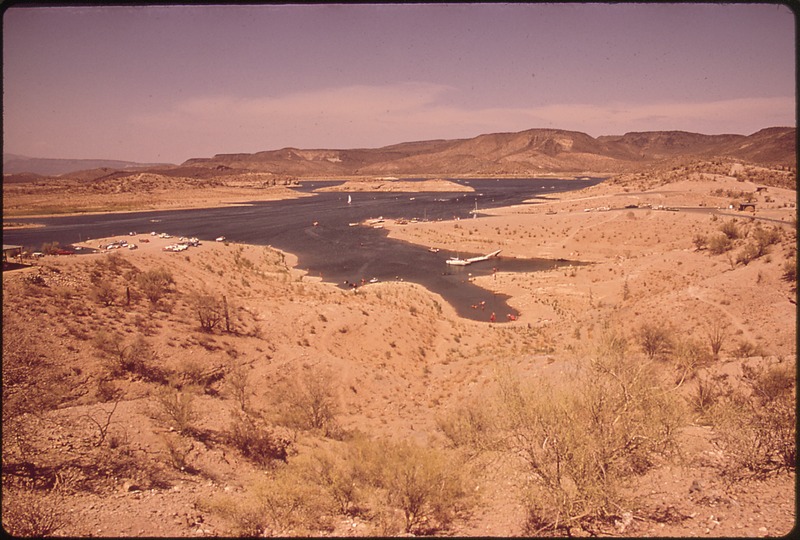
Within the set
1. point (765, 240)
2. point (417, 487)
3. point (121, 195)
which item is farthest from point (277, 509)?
point (121, 195)

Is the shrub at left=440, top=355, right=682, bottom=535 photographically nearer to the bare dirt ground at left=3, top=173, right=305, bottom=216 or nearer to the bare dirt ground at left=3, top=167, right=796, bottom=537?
the bare dirt ground at left=3, top=167, right=796, bottom=537

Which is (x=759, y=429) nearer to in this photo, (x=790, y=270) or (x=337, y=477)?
(x=337, y=477)

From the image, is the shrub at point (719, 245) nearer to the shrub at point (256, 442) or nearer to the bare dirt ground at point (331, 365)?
the bare dirt ground at point (331, 365)

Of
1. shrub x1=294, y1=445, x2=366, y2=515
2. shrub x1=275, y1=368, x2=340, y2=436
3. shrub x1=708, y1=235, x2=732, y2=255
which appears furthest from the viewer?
shrub x1=708, y1=235, x2=732, y2=255

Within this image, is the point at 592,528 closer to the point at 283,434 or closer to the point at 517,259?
the point at 283,434

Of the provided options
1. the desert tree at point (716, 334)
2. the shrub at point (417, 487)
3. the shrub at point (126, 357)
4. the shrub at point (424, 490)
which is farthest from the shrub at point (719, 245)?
the shrub at point (126, 357)

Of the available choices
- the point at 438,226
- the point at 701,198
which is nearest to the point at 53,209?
the point at 438,226

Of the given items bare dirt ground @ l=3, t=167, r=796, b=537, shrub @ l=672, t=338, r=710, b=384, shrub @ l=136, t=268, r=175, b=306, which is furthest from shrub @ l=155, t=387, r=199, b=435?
shrub @ l=672, t=338, r=710, b=384

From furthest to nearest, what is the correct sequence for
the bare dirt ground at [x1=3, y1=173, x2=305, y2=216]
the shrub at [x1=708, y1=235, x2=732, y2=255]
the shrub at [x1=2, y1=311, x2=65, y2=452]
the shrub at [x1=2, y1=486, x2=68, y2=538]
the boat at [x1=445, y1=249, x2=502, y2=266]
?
the bare dirt ground at [x1=3, y1=173, x2=305, y2=216], the boat at [x1=445, y1=249, x2=502, y2=266], the shrub at [x1=708, y1=235, x2=732, y2=255], the shrub at [x1=2, y1=311, x2=65, y2=452], the shrub at [x1=2, y1=486, x2=68, y2=538]
